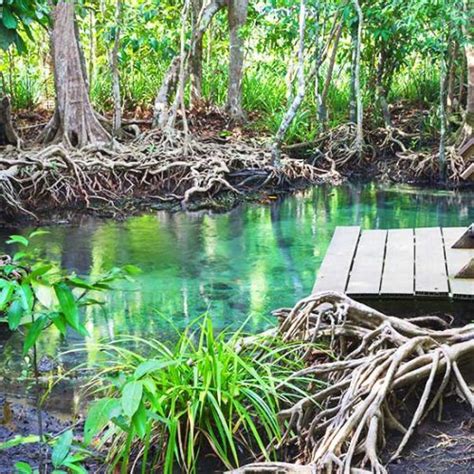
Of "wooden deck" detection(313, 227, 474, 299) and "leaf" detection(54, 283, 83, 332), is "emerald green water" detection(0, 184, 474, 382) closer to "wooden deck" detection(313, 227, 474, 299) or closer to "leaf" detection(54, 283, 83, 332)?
"wooden deck" detection(313, 227, 474, 299)

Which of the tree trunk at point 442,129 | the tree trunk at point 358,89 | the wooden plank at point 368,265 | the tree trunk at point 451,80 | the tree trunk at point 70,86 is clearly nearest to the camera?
the wooden plank at point 368,265

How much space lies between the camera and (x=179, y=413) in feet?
10.0

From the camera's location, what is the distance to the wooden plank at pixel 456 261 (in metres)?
4.00

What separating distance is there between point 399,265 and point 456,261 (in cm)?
31

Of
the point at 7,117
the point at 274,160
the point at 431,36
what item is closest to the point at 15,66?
the point at 7,117

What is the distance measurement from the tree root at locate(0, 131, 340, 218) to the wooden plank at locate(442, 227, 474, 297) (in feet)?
16.9

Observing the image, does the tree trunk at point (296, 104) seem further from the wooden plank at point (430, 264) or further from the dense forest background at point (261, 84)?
the wooden plank at point (430, 264)

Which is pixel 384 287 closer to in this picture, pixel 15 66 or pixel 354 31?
pixel 354 31

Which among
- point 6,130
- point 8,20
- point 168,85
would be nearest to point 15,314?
point 8,20

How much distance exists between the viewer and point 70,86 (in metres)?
10.4

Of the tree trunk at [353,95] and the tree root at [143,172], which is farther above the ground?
the tree trunk at [353,95]

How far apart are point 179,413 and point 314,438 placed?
0.52m

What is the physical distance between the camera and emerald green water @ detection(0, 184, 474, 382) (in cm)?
538

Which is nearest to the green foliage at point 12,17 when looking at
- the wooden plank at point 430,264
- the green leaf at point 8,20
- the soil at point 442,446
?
the green leaf at point 8,20
